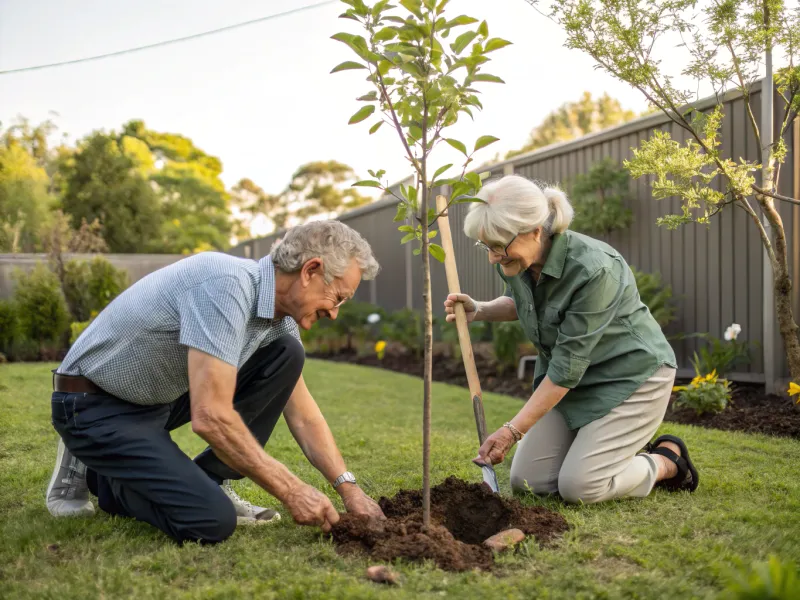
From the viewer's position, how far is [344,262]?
95.7 inches

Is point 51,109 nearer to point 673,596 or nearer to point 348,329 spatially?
point 348,329

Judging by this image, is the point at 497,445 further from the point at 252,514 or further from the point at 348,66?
the point at 348,66

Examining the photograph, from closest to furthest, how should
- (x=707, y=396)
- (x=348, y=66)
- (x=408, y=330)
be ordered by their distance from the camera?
(x=348, y=66)
(x=707, y=396)
(x=408, y=330)

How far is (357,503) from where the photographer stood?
8.68ft

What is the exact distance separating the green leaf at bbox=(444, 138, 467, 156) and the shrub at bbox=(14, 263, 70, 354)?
28.1 ft

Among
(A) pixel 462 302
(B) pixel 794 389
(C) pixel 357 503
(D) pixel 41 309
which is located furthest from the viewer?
(D) pixel 41 309

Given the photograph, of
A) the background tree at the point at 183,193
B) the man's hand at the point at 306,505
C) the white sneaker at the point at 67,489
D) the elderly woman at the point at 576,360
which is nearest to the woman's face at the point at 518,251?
the elderly woman at the point at 576,360

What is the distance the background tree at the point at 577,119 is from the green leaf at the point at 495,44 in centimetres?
3181

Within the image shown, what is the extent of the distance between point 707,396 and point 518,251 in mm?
2588

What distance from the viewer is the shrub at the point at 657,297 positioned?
5.94m

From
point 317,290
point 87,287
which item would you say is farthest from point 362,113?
point 87,287

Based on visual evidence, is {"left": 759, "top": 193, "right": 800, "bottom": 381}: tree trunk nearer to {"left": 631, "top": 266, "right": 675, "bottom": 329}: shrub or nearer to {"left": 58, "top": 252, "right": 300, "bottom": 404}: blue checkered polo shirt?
{"left": 631, "top": 266, "right": 675, "bottom": 329}: shrub

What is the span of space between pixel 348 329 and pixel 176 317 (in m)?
9.02

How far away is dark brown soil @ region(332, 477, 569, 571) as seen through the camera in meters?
2.25
